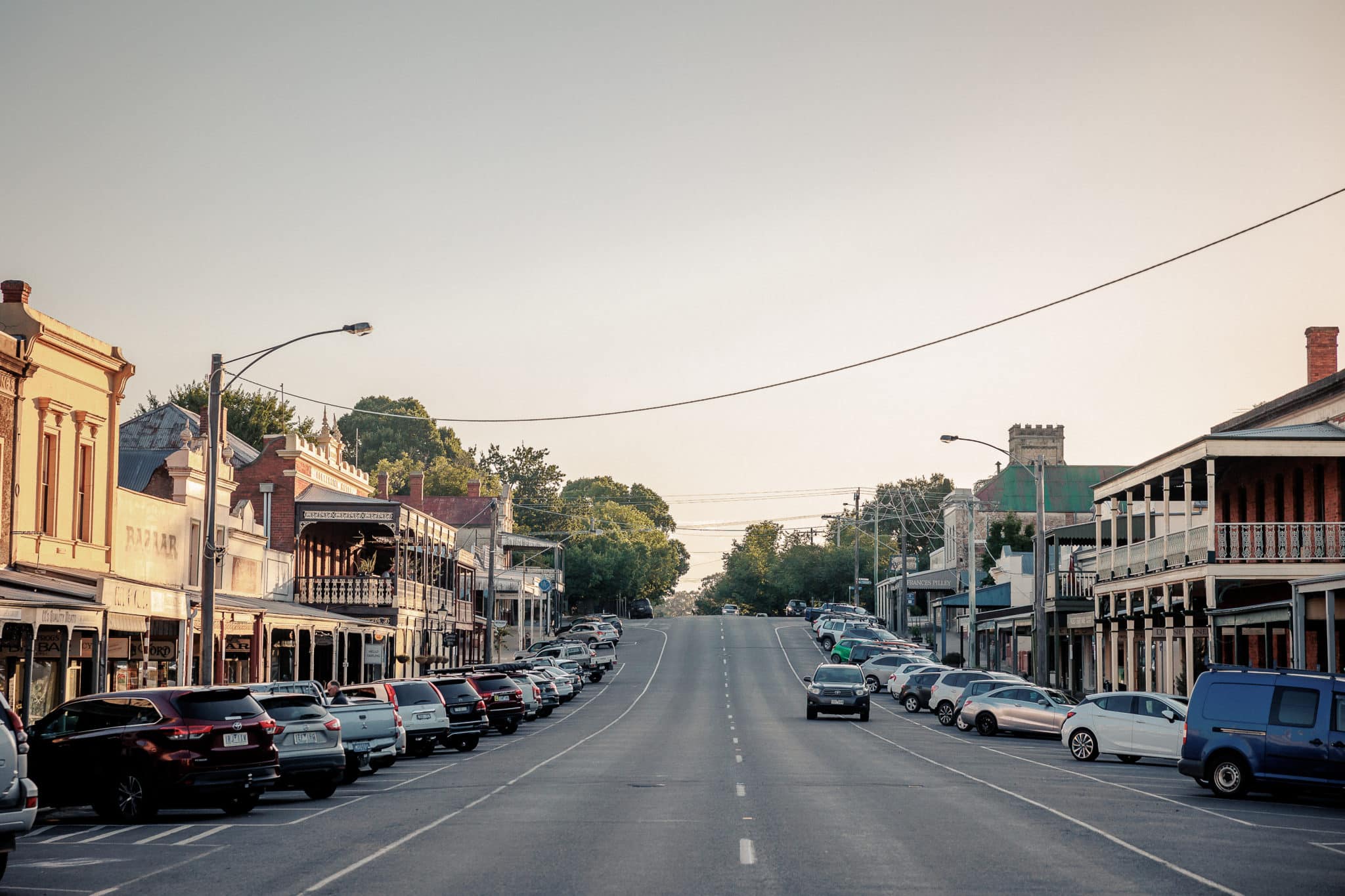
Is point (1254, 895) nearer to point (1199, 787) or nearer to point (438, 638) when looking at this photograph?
point (1199, 787)

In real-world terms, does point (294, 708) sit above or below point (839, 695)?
above

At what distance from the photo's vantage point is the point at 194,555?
41.3 m

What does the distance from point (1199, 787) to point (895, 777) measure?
489cm

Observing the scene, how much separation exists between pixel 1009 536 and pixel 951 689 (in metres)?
49.7

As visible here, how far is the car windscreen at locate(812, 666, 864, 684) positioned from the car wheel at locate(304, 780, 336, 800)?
27.0 metres

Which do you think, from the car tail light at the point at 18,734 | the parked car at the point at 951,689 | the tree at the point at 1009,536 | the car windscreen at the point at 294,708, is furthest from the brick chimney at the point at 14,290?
the tree at the point at 1009,536

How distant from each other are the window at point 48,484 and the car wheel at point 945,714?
2602 cm

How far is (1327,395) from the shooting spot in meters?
41.9

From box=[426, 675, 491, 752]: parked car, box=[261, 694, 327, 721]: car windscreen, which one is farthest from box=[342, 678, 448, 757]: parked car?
box=[261, 694, 327, 721]: car windscreen

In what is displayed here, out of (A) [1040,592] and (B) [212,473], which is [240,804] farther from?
(A) [1040,592]

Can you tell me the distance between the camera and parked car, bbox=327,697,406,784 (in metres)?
24.9

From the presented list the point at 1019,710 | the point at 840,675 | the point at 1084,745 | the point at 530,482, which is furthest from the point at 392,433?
the point at 1084,745

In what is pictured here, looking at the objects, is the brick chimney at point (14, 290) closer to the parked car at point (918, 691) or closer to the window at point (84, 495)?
the window at point (84, 495)

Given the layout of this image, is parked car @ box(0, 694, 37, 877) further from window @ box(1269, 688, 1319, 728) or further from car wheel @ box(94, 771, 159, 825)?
window @ box(1269, 688, 1319, 728)
